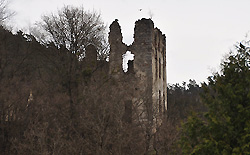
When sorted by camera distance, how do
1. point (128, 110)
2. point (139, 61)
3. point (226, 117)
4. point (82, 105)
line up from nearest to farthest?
point (226, 117) → point (82, 105) → point (128, 110) → point (139, 61)

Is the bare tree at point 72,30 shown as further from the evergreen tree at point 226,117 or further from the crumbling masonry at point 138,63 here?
the evergreen tree at point 226,117

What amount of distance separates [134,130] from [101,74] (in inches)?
197

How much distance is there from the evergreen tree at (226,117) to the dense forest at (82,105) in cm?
2

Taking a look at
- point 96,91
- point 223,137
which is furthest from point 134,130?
point 223,137

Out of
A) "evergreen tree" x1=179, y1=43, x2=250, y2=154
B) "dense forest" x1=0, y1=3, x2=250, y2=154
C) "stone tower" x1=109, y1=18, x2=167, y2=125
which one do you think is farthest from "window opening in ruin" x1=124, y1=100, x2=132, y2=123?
"evergreen tree" x1=179, y1=43, x2=250, y2=154

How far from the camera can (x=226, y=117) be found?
6824 mm

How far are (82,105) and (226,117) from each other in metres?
10.0

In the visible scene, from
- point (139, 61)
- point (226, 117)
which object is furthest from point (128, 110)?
point (226, 117)

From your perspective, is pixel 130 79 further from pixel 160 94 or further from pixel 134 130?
pixel 134 130

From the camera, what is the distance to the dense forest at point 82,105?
7023mm

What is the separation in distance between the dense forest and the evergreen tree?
0.02m

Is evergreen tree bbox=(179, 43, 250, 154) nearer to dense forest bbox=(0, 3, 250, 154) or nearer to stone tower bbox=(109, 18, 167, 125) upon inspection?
dense forest bbox=(0, 3, 250, 154)

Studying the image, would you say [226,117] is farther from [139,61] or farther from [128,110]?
[139,61]

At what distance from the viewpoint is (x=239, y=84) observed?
7.09 m
